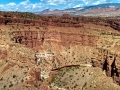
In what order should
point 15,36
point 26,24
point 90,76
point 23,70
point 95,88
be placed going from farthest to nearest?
point 26,24
point 15,36
point 90,76
point 95,88
point 23,70

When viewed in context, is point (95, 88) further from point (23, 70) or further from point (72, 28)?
point (72, 28)

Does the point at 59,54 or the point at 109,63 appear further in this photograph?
the point at 59,54

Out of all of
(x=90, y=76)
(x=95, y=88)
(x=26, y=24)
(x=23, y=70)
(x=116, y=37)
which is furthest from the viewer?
(x=116, y=37)

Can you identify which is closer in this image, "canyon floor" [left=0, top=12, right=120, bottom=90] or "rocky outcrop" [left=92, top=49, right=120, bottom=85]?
"canyon floor" [left=0, top=12, right=120, bottom=90]

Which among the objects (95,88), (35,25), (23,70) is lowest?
(95,88)

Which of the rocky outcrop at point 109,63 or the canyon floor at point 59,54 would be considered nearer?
the canyon floor at point 59,54

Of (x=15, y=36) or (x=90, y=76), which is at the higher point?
(x=15, y=36)

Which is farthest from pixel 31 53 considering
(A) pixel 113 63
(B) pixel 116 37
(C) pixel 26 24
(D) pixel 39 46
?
(B) pixel 116 37

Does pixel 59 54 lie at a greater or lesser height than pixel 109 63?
greater
